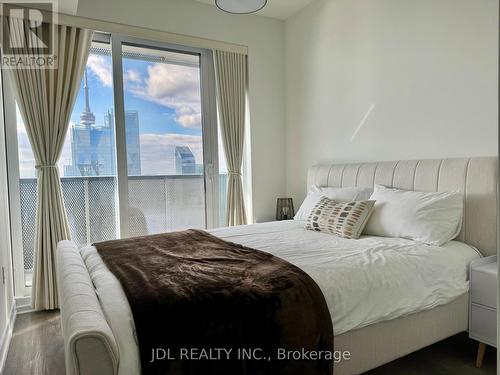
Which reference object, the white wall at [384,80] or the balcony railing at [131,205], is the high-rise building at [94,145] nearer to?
the balcony railing at [131,205]

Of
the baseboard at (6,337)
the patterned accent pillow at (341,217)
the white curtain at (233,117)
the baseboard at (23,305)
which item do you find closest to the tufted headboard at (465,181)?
the patterned accent pillow at (341,217)

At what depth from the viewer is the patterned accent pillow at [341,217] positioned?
7.97 ft

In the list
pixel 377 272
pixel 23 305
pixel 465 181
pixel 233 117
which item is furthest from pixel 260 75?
pixel 23 305

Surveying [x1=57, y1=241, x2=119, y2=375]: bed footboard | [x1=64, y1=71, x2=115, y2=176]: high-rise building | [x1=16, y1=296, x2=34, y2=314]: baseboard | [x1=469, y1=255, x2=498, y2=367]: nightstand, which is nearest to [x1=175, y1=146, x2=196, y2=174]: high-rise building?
[x1=64, y1=71, x2=115, y2=176]: high-rise building

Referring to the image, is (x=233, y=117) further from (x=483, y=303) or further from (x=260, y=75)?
(x=483, y=303)

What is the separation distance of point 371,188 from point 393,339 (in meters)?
1.35

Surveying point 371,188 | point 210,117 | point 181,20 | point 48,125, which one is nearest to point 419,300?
point 371,188

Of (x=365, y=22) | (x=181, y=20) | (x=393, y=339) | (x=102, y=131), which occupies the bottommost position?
(x=393, y=339)

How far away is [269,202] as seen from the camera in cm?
411

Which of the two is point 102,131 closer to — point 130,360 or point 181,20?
point 181,20

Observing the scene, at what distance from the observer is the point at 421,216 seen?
2223 millimetres

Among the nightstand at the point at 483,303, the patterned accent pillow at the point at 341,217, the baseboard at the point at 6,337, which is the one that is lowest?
the baseboard at the point at 6,337

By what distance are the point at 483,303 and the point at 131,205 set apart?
294 centimetres

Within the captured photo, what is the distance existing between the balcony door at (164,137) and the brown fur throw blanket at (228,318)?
1.82 meters
